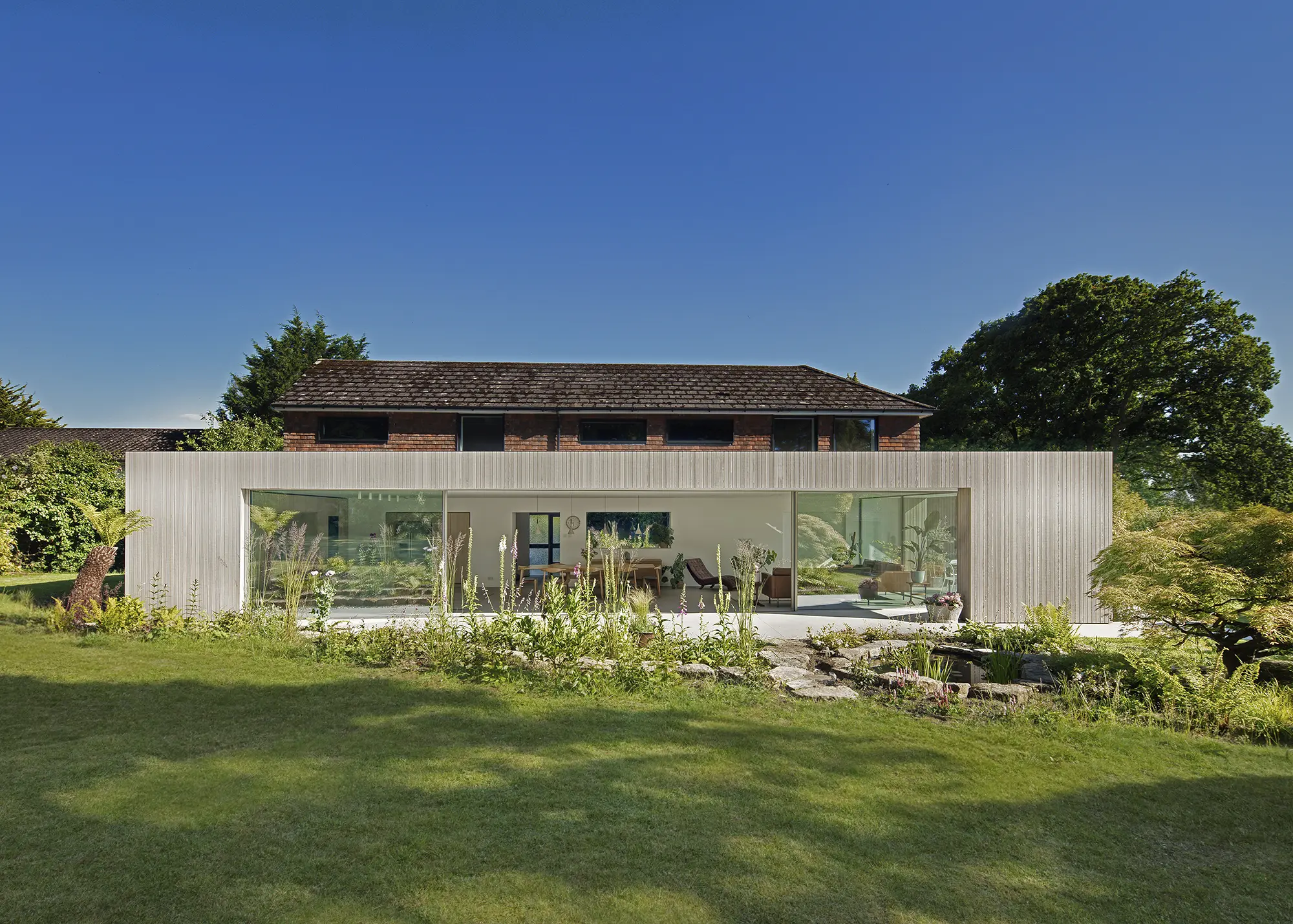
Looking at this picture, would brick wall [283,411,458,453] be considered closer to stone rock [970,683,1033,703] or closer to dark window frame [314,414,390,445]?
dark window frame [314,414,390,445]

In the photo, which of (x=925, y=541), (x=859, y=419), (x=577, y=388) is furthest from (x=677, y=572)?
(x=859, y=419)

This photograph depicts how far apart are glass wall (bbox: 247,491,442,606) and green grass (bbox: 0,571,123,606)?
5.81 meters

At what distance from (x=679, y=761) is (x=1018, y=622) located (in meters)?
9.87

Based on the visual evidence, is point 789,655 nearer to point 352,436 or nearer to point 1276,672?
point 1276,672

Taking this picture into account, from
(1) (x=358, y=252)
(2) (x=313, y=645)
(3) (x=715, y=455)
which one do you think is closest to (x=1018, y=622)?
(3) (x=715, y=455)

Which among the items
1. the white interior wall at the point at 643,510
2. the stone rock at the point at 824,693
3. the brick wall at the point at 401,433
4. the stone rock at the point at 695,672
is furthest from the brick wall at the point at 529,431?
the stone rock at the point at 824,693

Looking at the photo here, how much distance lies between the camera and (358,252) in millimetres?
16484

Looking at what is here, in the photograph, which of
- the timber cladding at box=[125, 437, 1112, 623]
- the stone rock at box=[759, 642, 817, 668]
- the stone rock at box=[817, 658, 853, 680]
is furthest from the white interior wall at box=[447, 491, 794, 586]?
the stone rock at box=[817, 658, 853, 680]

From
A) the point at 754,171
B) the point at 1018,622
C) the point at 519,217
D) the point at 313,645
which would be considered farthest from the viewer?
the point at 519,217

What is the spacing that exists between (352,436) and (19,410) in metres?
33.1

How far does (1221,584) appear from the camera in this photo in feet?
24.7

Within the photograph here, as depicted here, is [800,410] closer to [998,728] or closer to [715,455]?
[715,455]

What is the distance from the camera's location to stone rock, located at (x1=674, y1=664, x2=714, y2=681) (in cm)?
821

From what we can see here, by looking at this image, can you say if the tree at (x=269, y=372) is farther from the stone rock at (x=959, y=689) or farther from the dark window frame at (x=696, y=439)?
the stone rock at (x=959, y=689)
